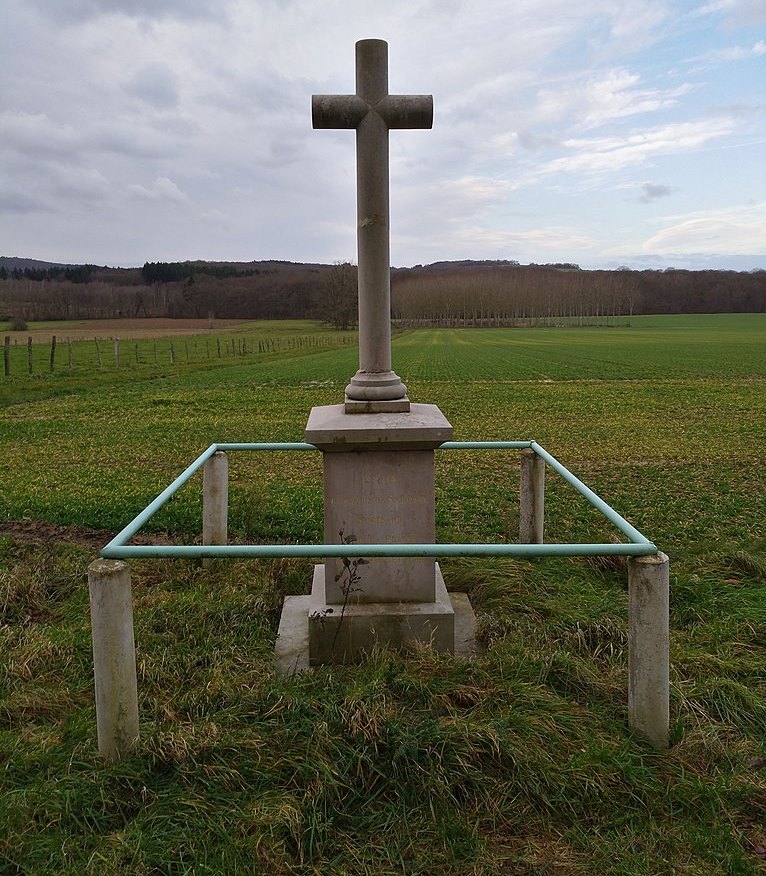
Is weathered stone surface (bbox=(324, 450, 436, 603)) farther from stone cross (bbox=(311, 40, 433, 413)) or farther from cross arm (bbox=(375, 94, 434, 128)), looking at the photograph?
cross arm (bbox=(375, 94, 434, 128))

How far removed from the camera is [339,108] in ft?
14.6

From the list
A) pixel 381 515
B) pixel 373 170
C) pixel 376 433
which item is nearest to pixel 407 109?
pixel 373 170

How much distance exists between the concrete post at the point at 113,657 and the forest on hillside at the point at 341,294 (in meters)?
92.8

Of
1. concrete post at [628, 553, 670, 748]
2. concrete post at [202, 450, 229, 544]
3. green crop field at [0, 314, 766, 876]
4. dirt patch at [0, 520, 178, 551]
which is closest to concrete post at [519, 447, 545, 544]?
green crop field at [0, 314, 766, 876]

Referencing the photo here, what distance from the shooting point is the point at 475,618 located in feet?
16.0

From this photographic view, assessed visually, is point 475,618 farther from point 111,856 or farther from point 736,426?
point 736,426

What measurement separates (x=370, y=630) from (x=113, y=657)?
5.61 ft

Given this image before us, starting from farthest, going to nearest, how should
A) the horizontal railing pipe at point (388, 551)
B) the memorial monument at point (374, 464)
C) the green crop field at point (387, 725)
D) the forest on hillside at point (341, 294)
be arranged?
1. the forest on hillside at point (341, 294)
2. the memorial monument at point (374, 464)
3. the horizontal railing pipe at point (388, 551)
4. the green crop field at point (387, 725)

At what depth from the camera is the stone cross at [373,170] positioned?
4461 millimetres

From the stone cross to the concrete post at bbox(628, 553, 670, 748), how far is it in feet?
6.44

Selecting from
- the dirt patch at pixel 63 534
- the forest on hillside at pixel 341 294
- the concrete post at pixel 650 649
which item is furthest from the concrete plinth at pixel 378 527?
the forest on hillside at pixel 341 294

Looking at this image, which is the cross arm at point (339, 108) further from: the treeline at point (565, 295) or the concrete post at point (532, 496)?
the treeline at point (565, 295)

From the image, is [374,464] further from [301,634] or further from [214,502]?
[214,502]

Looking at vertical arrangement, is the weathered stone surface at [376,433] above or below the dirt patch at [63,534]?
above
